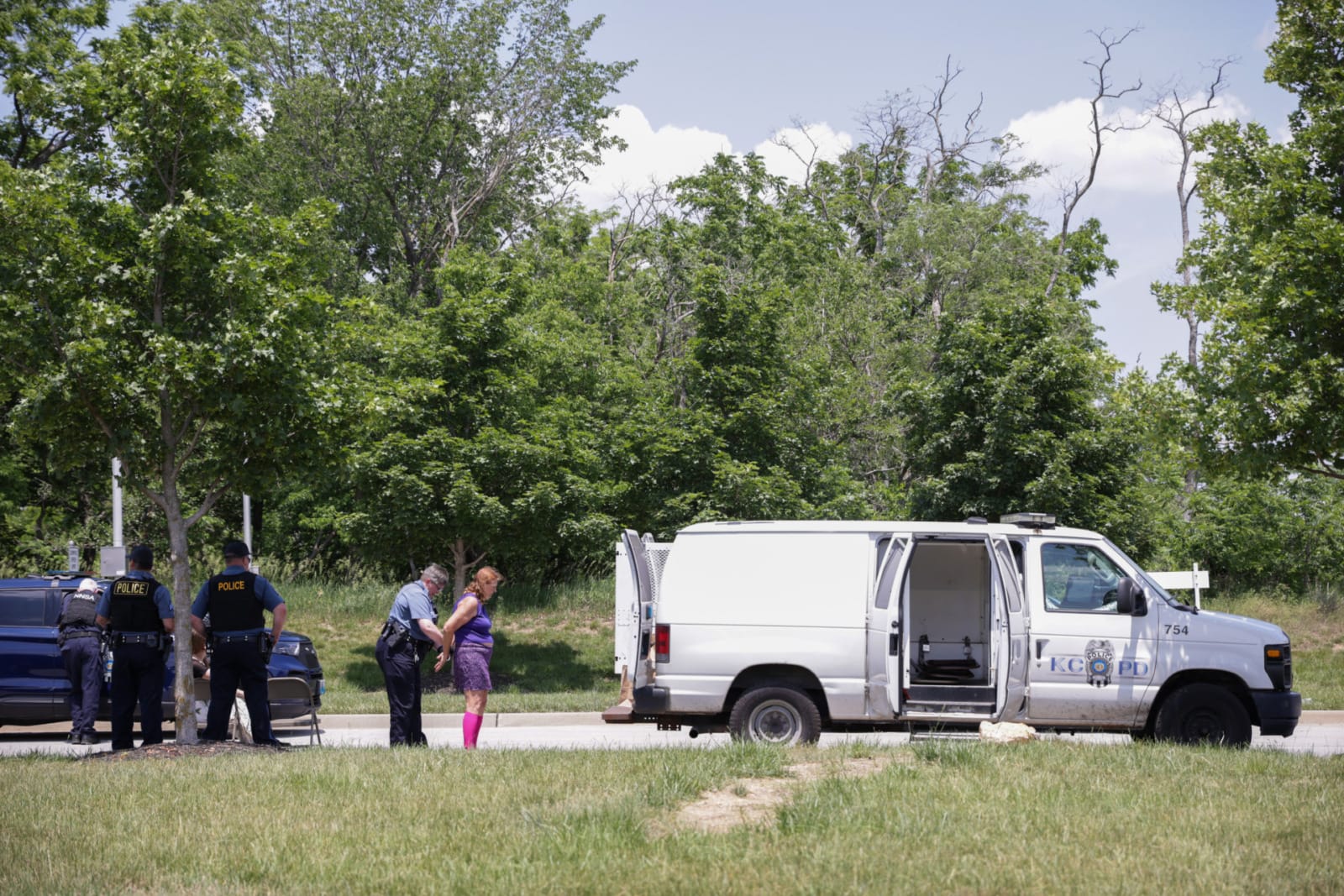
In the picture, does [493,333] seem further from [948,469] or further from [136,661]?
[136,661]

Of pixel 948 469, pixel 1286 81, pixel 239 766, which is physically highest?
→ pixel 1286 81

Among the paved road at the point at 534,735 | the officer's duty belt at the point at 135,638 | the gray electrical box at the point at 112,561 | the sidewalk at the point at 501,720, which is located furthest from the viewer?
the gray electrical box at the point at 112,561

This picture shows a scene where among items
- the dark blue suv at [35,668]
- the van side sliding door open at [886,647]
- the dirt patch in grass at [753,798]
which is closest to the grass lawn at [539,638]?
the dark blue suv at [35,668]

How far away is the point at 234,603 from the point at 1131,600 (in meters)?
8.02

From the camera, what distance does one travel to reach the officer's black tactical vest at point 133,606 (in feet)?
36.0

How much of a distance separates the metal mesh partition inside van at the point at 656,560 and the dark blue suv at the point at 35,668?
15.1 feet

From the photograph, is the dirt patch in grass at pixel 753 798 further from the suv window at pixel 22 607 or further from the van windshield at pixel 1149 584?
the suv window at pixel 22 607

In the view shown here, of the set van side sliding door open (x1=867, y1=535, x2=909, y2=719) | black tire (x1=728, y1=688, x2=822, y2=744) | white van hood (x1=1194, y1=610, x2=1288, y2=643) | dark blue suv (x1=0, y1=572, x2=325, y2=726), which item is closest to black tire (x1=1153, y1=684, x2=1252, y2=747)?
white van hood (x1=1194, y1=610, x2=1288, y2=643)

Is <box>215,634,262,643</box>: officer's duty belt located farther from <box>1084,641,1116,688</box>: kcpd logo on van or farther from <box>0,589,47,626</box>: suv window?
<box>1084,641,1116,688</box>: kcpd logo on van

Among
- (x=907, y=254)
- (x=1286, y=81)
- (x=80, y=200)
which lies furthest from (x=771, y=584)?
(x=907, y=254)

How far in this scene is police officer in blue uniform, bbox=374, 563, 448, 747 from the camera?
10.7 m

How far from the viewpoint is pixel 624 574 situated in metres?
11.4

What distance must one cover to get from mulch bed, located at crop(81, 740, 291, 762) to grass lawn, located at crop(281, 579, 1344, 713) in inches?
289

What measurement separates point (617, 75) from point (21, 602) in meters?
28.3
